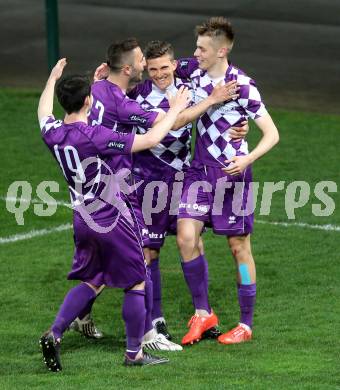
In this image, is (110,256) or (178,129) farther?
(178,129)

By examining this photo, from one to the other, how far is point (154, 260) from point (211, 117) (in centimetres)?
111

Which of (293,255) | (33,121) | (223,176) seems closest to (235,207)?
(223,176)

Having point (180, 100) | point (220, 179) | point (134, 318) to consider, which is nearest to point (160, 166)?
point (220, 179)

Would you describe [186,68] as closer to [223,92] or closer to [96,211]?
[223,92]

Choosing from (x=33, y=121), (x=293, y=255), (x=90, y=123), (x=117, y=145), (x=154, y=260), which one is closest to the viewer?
(x=117, y=145)

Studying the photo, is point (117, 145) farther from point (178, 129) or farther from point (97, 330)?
point (97, 330)

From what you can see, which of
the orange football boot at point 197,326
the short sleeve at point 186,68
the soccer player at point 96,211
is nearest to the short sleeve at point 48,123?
the soccer player at point 96,211

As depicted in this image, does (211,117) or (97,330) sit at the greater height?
(211,117)

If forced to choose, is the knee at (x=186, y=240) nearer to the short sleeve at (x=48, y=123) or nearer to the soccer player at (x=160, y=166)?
the soccer player at (x=160, y=166)

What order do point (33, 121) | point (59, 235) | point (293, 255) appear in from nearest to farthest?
1. point (293, 255)
2. point (59, 235)
3. point (33, 121)

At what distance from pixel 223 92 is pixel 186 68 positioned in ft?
2.11

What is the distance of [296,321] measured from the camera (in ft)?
31.5

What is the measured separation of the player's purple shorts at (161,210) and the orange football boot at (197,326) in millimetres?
585

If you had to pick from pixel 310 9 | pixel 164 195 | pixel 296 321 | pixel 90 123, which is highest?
pixel 90 123
